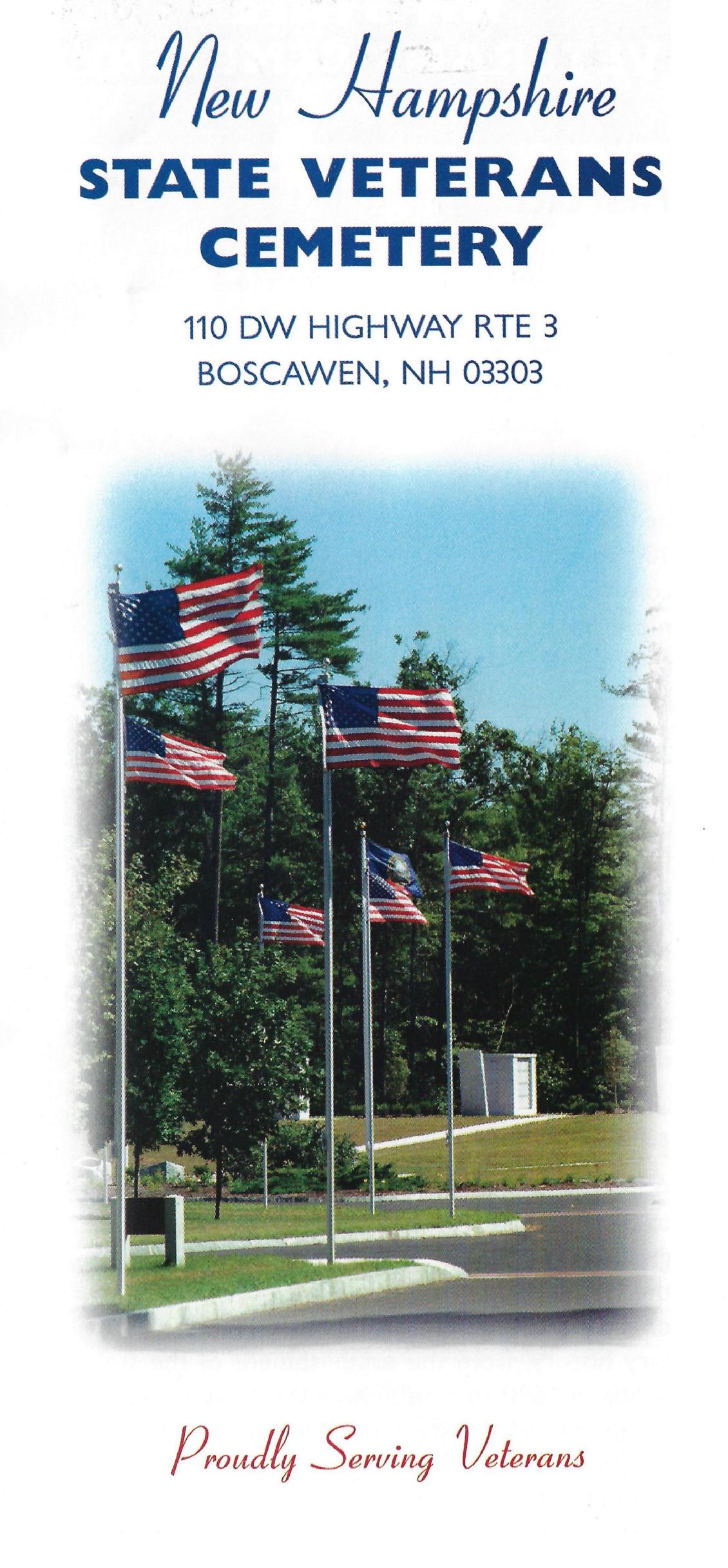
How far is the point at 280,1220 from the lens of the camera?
30.1 m

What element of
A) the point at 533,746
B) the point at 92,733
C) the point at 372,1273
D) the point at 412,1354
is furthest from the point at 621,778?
the point at 412,1354

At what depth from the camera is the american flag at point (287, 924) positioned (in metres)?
33.1

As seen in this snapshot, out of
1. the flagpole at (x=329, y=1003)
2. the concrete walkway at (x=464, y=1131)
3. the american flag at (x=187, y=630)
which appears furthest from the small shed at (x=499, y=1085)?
the american flag at (x=187, y=630)

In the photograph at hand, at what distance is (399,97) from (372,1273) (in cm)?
1171

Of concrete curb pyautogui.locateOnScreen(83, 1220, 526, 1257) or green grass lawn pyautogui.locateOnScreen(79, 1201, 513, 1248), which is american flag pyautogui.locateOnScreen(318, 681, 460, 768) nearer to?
concrete curb pyautogui.locateOnScreen(83, 1220, 526, 1257)

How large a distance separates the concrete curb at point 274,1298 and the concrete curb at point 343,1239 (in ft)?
11.6

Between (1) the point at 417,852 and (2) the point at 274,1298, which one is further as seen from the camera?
(1) the point at 417,852

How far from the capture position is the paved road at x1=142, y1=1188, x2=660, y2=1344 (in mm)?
14352

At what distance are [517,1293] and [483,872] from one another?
37.9 feet

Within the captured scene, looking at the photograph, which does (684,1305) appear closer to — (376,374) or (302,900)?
(376,374)

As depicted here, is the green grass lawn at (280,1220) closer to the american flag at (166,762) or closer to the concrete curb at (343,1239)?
the concrete curb at (343,1239)

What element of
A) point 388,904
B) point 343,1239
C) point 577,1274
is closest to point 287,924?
point 388,904

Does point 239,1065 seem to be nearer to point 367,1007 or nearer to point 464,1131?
point 367,1007

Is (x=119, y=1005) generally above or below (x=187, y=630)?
below
